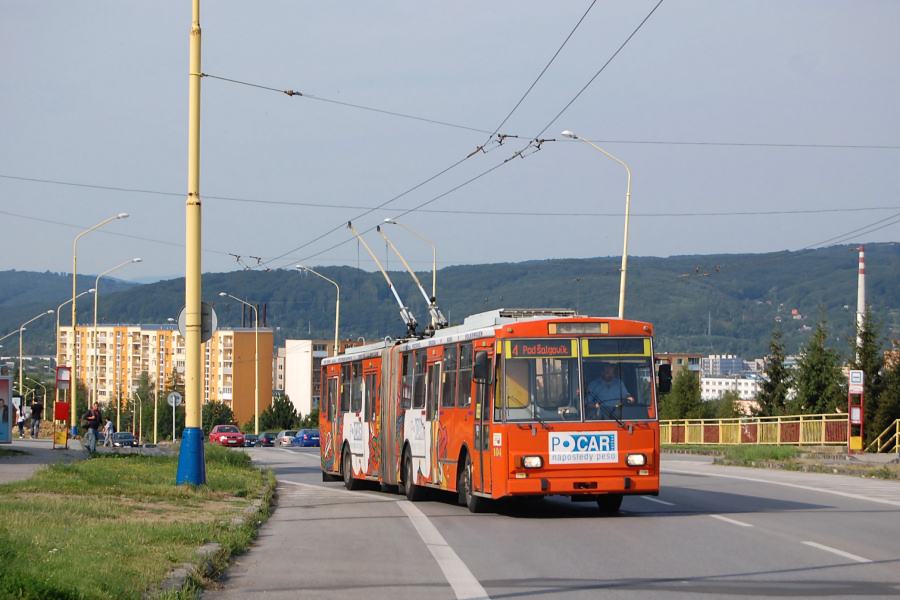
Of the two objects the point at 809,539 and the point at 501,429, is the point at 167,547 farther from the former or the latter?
the point at 809,539

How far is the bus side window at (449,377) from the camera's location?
16797 millimetres

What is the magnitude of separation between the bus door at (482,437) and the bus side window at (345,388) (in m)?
8.81

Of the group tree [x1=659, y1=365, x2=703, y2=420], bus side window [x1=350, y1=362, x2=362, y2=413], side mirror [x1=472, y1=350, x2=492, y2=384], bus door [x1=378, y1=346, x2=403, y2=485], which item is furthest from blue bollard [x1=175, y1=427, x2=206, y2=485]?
tree [x1=659, y1=365, x2=703, y2=420]

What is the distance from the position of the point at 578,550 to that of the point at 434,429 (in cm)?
674

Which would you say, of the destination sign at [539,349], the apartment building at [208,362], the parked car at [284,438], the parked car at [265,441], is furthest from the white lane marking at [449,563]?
the apartment building at [208,362]

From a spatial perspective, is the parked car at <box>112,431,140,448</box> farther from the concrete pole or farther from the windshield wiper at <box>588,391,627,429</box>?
the windshield wiper at <box>588,391,627,429</box>

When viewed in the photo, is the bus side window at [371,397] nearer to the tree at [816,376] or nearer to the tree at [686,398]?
the tree at [816,376]

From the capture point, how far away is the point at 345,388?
24.3m

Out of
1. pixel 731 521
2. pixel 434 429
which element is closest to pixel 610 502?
pixel 731 521

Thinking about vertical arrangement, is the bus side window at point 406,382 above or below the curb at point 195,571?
above

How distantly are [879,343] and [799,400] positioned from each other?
8193mm

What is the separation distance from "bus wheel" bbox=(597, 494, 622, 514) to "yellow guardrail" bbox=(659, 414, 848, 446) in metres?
18.6

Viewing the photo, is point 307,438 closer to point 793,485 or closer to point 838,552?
point 793,485

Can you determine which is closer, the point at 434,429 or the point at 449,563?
the point at 449,563
